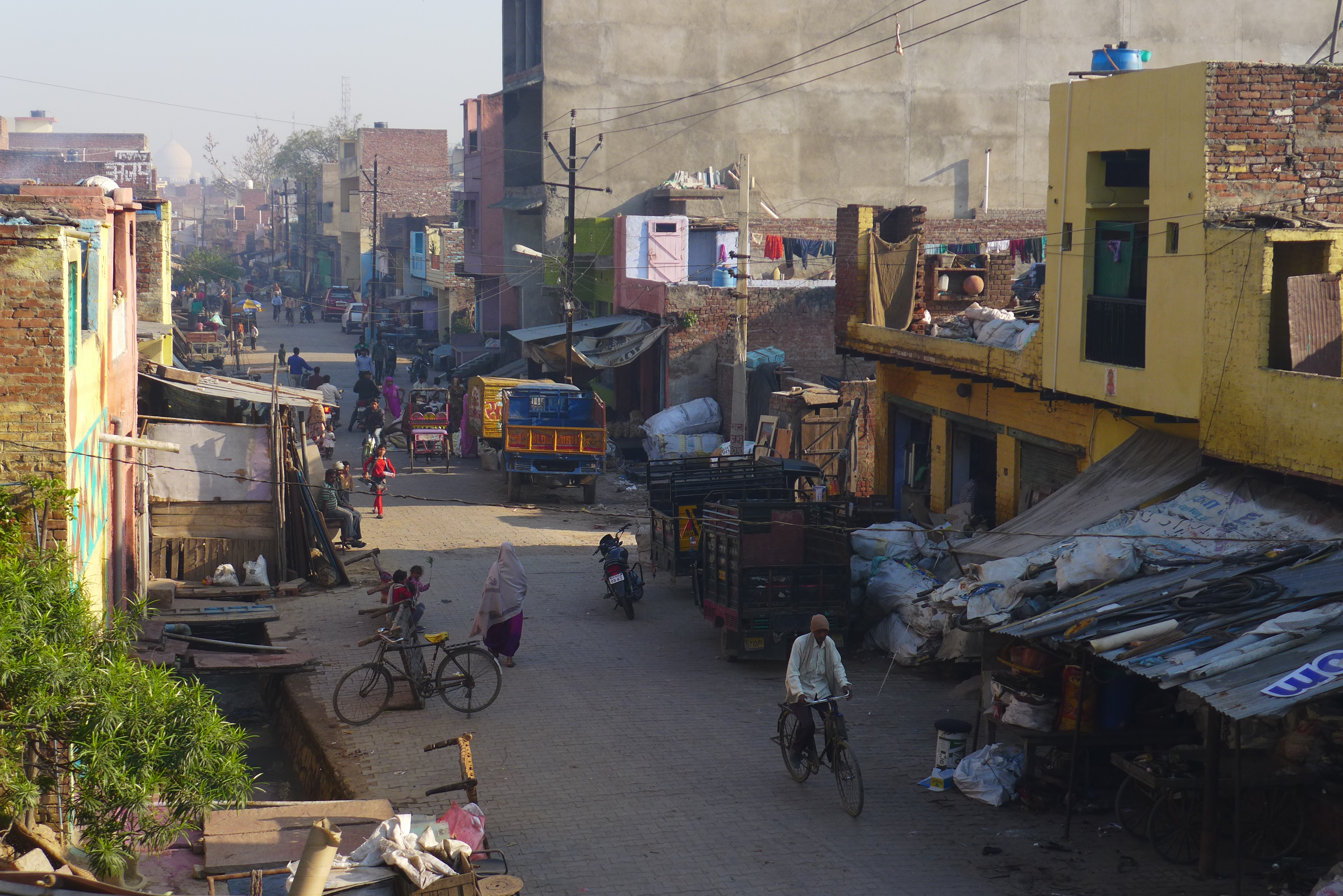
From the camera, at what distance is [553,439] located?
2488 centimetres

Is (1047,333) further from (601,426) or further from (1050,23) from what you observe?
(1050,23)

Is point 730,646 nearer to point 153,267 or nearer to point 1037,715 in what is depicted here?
point 1037,715

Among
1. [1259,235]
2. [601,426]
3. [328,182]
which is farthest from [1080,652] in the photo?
[328,182]

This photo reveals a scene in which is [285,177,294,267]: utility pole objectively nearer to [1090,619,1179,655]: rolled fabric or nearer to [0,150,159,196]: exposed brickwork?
[0,150,159,196]: exposed brickwork

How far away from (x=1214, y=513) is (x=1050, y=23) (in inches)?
1371

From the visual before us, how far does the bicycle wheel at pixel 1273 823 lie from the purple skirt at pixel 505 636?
24.6ft

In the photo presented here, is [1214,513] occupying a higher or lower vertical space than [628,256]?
lower

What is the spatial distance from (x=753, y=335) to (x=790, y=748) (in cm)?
2007

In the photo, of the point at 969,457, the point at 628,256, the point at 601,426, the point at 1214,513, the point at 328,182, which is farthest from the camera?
the point at 328,182

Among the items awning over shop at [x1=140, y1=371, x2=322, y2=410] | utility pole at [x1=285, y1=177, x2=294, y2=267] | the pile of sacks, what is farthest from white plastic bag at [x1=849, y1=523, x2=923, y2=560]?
utility pole at [x1=285, y1=177, x2=294, y2=267]

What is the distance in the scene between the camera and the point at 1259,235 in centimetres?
1154

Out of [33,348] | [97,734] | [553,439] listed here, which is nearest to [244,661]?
[33,348]

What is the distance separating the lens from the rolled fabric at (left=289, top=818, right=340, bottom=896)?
6801mm

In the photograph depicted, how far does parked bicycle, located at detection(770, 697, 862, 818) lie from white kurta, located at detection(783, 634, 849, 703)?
9 centimetres
